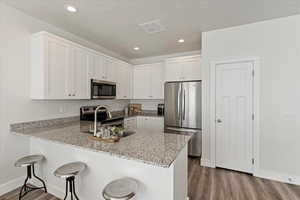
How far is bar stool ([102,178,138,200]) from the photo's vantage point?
1239 mm

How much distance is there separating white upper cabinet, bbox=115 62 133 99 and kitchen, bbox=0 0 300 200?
59cm

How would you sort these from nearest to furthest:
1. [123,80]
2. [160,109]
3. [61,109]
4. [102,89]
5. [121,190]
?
[121,190] < [61,109] < [102,89] < [123,80] < [160,109]

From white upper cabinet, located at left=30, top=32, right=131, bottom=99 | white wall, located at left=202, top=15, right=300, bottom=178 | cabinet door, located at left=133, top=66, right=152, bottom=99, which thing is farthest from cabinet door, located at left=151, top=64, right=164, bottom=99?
white wall, located at left=202, top=15, right=300, bottom=178

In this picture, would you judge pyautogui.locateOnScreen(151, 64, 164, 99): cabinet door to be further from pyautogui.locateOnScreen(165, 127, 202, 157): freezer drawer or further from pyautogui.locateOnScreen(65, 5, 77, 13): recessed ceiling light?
pyautogui.locateOnScreen(65, 5, 77, 13): recessed ceiling light

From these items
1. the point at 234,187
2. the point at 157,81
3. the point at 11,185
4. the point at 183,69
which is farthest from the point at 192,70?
the point at 11,185

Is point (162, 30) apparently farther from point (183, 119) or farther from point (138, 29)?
point (183, 119)

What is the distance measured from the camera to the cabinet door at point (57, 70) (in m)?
2.50

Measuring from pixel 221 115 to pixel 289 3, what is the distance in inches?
80.4

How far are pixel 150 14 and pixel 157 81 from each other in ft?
7.64

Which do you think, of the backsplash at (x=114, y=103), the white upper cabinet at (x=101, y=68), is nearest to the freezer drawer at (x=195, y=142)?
the backsplash at (x=114, y=103)

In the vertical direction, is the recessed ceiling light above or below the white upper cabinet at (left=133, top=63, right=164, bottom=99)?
above

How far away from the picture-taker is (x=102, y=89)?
3.57 meters

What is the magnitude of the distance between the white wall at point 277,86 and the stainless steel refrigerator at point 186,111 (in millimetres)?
1166

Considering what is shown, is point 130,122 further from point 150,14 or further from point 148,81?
point 150,14
